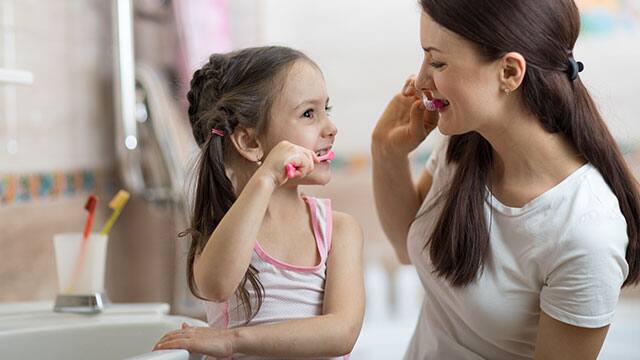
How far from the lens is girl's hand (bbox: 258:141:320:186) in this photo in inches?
41.9

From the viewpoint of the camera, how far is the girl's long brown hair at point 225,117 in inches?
46.5

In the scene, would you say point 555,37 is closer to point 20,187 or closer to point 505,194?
point 505,194

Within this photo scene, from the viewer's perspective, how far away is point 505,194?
4.28 ft

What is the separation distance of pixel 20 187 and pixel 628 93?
1.56 m

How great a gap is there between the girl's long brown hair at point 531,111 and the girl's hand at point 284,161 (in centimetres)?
29

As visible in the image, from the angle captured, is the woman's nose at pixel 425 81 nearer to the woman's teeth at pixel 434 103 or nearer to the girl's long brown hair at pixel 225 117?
the woman's teeth at pixel 434 103

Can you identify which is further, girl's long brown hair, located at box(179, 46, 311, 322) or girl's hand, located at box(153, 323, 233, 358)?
girl's long brown hair, located at box(179, 46, 311, 322)

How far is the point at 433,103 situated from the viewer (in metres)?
1.27

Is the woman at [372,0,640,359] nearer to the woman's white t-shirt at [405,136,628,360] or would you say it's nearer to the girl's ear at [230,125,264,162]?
the woman's white t-shirt at [405,136,628,360]

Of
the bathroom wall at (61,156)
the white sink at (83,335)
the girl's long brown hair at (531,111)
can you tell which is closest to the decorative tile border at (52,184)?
the bathroom wall at (61,156)

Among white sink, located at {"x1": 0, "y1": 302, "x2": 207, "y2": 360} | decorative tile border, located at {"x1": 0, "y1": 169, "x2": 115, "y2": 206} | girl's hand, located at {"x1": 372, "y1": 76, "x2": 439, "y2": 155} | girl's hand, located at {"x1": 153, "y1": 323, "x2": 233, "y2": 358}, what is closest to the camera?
girl's hand, located at {"x1": 153, "y1": 323, "x2": 233, "y2": 358}

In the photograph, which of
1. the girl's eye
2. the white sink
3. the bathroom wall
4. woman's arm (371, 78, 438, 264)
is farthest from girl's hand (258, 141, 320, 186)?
the bathroom wall

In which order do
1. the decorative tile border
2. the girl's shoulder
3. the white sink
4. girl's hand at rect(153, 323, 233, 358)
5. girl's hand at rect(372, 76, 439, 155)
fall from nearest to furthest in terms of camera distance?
girl's hand at rect(153, 323, 233, 358), the white sink, the girl's shoulder, girl's hand at rect(372, 76, 439, 155), the decorative tile border

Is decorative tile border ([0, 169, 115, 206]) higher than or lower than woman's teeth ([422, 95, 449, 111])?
lower
